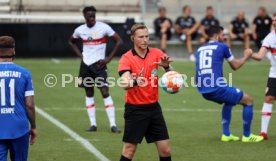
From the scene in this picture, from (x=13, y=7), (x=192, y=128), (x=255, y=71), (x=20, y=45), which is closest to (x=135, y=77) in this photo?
(x=192, y=128)

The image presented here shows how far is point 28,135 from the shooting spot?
31.4 feet

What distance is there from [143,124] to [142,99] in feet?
1.04

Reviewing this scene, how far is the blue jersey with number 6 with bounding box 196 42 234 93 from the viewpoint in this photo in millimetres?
14266

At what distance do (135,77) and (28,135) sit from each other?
1.67m

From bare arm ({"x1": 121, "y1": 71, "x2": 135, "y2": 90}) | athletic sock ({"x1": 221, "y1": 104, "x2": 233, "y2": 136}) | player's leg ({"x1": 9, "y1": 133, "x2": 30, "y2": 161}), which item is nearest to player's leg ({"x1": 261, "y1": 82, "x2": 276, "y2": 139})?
athletic sock ({"x1": 221, "y1": 104, "x2": 233, "y2": 136})

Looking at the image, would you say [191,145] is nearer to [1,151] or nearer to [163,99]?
[1,151]

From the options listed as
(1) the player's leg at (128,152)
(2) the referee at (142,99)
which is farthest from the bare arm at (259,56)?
(1) the player's leg at (128,152)

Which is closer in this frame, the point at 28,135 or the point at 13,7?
the point at 28,135

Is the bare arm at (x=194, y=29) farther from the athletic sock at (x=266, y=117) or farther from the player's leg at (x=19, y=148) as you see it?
the player's leg at (x=19, y=148)

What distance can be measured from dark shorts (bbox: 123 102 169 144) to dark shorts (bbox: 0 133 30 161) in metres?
1.58

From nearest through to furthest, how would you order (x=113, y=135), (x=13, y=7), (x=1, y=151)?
(x=1, y=151) < (x=113, y=135) < (x=13, y=7)

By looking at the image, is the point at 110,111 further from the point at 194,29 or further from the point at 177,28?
the point at 177,28

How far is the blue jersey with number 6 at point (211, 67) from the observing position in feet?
46.8

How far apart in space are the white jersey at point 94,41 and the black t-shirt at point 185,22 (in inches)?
662
